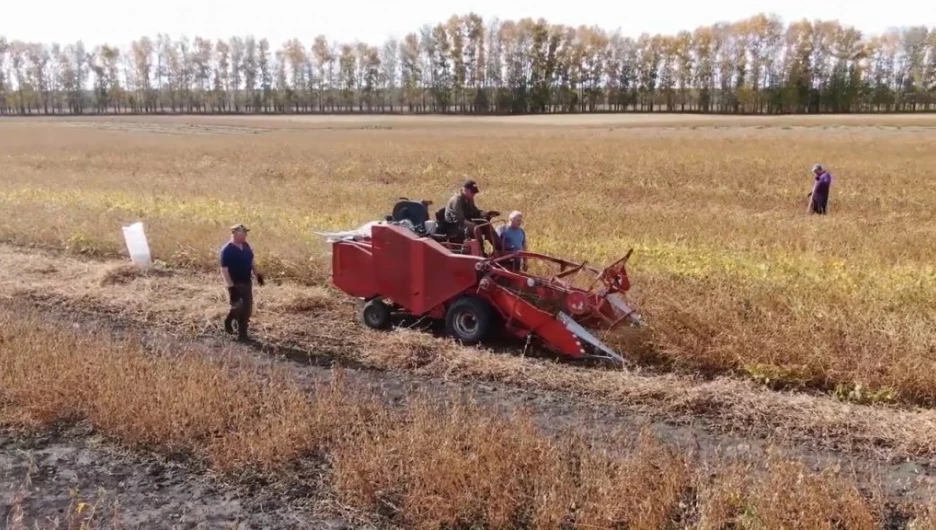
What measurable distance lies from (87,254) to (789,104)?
90570mm

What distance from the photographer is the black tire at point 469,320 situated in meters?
8.19

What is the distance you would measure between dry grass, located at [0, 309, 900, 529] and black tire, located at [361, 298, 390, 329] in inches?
71.4

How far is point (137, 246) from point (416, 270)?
5448 mm

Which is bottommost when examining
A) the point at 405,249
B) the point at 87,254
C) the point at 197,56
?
the point at 87,254

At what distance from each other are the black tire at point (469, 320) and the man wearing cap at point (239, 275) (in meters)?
2.26

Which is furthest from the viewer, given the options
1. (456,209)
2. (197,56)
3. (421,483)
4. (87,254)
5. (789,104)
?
(197,56)

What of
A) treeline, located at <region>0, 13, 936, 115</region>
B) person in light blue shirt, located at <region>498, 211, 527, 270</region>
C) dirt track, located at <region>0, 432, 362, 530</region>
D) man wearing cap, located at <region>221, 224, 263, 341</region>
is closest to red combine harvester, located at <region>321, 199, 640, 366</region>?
person in light blue shirt, located at <region>498, 211, 527, 270</region>

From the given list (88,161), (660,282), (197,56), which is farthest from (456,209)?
(197,56)

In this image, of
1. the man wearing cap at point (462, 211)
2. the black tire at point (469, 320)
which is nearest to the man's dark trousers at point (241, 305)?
the black tire at point (469, 320)

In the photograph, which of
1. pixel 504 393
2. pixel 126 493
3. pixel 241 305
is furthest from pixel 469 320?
pixel 126 493

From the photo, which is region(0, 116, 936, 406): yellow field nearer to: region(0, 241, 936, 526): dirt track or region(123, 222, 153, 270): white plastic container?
region(123, 222, 153, 270): white plastic container

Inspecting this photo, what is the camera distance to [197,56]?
443 feet

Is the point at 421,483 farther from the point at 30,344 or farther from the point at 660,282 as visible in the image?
the point at 660,282

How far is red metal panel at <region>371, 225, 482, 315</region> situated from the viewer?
8.34m
